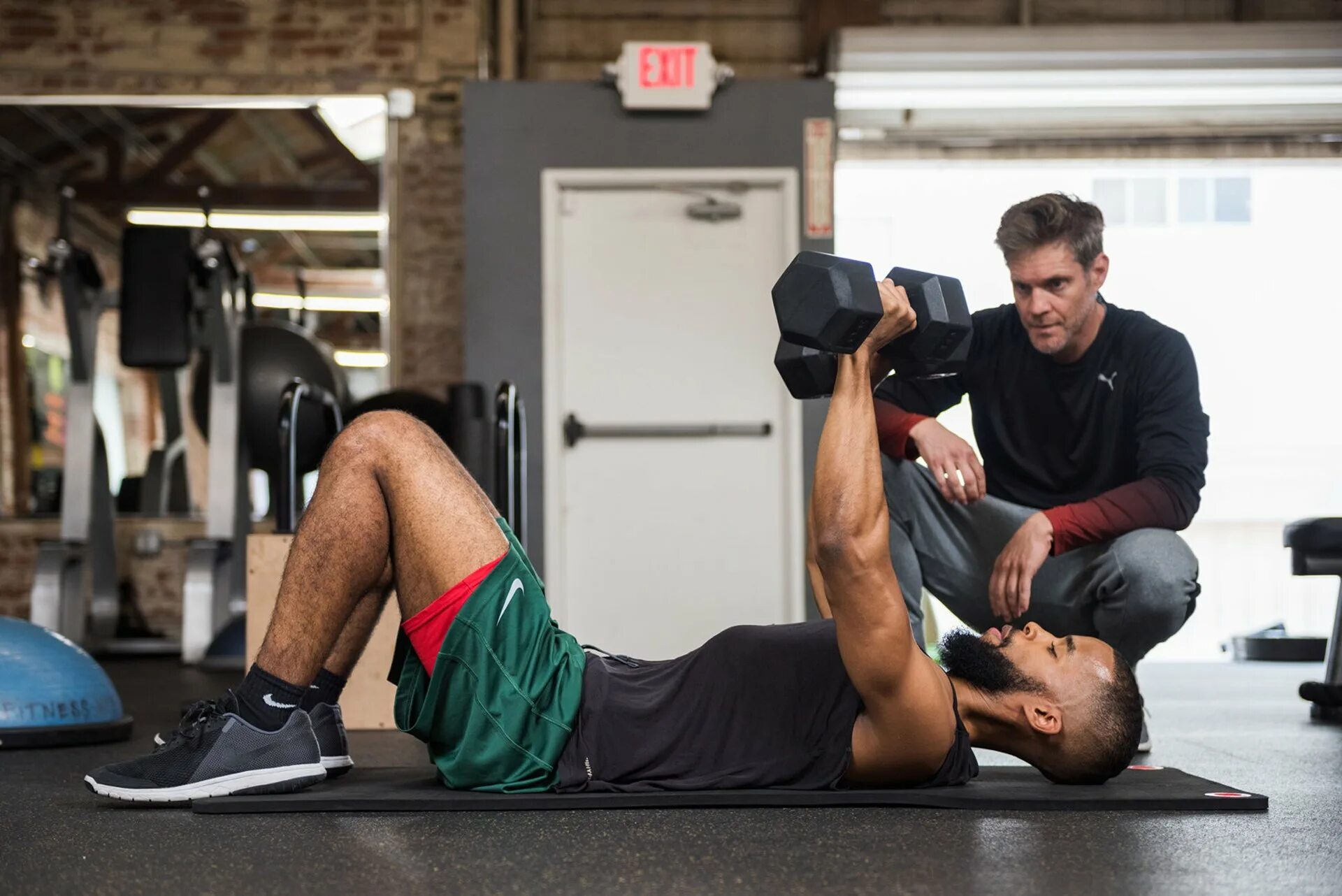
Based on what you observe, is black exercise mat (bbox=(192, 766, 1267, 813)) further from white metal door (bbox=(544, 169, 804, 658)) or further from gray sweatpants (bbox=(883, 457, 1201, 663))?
white metal door (bbox=(544, 169, 804, 658))

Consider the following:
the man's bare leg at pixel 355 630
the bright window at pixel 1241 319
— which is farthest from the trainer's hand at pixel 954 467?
the bright window at pixel 1241 319

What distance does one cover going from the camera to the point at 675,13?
18.8 ft

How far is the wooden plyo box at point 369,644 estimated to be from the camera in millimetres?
2992

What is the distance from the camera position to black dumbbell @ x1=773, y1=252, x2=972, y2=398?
161 centimetres

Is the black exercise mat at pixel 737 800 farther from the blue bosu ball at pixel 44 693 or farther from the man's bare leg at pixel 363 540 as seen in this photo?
the blue bosu ball at pixel 44 693

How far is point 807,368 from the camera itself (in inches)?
70.0

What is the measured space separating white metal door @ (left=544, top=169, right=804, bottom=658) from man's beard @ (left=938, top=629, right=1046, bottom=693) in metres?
2.84

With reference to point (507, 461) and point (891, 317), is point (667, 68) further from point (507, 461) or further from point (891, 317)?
point (891, 317)

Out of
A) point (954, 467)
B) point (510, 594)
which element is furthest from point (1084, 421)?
point (510, 594)

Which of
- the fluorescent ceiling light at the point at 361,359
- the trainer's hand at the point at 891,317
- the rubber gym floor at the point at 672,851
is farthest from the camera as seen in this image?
the fluorescent ceiling light at the point at 361,359

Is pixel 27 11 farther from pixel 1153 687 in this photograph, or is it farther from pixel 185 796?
pixel 1153 687

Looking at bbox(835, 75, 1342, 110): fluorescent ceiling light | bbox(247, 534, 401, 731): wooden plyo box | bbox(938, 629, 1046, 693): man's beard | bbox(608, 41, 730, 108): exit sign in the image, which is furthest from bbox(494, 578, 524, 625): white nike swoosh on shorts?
bbox(835, 75, 1342, 110): fluorescent ceiling light

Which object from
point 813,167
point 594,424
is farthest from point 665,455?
point 813,167

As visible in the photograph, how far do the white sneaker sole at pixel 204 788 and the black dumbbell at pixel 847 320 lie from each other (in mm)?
903
